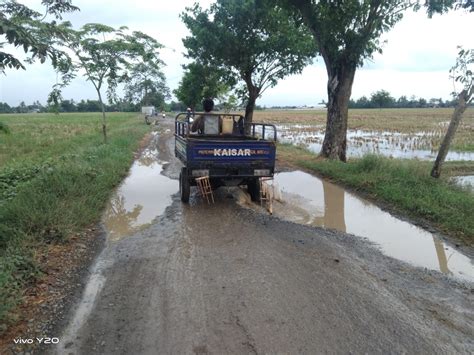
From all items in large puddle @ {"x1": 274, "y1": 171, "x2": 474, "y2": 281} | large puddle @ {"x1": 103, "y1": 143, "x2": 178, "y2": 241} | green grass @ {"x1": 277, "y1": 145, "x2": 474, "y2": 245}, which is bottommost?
large puddle @ {"x1": 274, "y1": 171, "x2": 474, "y2": 281}

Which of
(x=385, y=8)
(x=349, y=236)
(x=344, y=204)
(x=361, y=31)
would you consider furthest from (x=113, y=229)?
(x=385, y=8)

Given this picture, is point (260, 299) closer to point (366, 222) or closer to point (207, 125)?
point (366, 222)

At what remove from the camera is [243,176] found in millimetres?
7945

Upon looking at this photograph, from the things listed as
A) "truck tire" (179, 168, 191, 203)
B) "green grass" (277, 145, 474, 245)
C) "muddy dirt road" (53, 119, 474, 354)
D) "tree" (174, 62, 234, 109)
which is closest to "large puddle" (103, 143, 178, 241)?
"truck tire" (179, 168, 191, 203)

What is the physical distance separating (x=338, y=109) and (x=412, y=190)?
5.78 meters

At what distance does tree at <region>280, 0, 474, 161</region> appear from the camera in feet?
39.0

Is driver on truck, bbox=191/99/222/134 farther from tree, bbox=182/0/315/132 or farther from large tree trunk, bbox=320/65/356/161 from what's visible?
tree, bbox=182/0/315/132

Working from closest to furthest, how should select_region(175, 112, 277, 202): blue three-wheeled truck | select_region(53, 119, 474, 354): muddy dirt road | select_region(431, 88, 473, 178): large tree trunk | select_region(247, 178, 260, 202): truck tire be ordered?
1. select_region(53, 119, 474, 354): muddy dirt road
2. select_region(175, 112, 277, 202): blue three-wheeled truck
3. select_region(247, 178, 260, 202): truck tire
4. select_region(431, 88, 473, 178): large tree trunk

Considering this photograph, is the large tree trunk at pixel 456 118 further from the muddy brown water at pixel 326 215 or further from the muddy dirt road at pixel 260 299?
the muddy dirt road at pixel 260 299

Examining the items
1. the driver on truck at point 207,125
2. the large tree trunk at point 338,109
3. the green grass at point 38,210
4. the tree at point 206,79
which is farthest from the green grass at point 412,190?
the tree at point 206,79

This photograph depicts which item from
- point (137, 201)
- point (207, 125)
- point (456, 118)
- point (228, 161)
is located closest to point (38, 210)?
point (137, 201)

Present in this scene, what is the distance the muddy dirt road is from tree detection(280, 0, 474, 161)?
8472mm

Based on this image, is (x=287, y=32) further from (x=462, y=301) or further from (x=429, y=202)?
(x=462, y=301)

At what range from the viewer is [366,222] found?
7457mm
